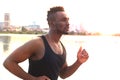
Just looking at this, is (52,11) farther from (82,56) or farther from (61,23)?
(82,56)

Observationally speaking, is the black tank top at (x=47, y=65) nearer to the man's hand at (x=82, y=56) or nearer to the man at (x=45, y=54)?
the man at (x=45, y=54)

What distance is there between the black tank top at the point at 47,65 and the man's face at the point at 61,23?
11 centimetres

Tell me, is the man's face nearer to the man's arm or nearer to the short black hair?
the short black hair

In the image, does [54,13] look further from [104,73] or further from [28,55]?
[104,73]

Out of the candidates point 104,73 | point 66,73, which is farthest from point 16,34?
point 66,73

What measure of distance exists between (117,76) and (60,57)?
572 cm

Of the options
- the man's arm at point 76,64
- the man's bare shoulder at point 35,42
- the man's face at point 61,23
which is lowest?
the man's arm at point 76,64

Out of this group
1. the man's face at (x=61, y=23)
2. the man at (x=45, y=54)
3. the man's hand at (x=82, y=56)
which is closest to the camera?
the man at (x=45, y=54)

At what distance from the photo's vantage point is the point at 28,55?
2191 mm

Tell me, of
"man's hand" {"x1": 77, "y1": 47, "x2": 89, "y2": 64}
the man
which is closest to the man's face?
the man

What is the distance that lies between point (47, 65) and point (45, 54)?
0.07 metres

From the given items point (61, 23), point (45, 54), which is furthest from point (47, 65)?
point (61, 23)

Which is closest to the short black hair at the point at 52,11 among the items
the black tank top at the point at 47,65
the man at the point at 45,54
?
the man at the point at 45,54

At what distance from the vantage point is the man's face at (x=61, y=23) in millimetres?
2277
